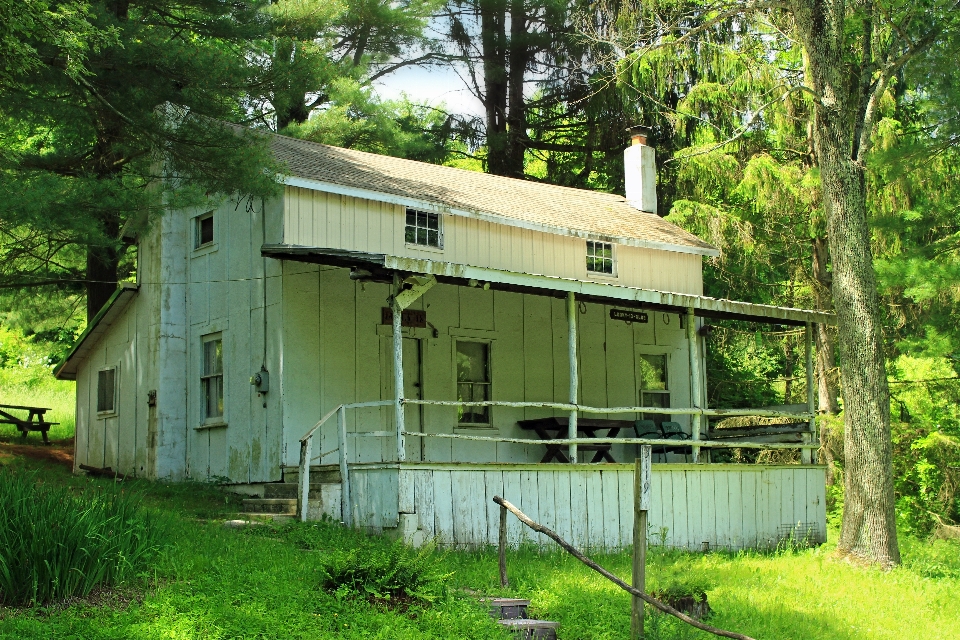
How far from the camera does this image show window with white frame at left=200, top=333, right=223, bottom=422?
15875mm

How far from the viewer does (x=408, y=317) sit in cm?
1546

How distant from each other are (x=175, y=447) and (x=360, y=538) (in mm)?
6217

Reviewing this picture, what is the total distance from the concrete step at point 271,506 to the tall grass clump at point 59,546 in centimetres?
412

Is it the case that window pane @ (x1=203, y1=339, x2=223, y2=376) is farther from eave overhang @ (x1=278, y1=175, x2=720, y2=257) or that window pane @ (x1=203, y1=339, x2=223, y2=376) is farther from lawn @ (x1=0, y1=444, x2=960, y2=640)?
eave overhang @ (x1=278, y1=175, x2=720, y2=257)

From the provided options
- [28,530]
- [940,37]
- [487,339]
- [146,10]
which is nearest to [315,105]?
[146,10]

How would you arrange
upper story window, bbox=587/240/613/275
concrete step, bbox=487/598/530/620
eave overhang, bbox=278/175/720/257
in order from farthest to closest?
upper story window, bbox=587/240/613/275 < eave overhang, bbox=278/175/720/257 < concrete step, bbox=487/598/530/620

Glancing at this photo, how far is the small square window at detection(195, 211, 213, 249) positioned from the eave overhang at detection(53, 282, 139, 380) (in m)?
1.58

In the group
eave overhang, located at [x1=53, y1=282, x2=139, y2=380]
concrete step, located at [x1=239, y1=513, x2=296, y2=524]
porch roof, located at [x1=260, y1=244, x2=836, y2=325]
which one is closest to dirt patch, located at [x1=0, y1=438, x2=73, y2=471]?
eave overhang, located at [x1=53, y1=282, x2=139, y2=380]

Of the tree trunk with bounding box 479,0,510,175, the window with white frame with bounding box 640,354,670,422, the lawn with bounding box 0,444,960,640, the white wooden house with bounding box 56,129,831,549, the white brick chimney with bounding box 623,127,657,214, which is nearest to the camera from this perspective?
the lawn with bounding box 0,444,960,640

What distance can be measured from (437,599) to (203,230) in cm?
1025

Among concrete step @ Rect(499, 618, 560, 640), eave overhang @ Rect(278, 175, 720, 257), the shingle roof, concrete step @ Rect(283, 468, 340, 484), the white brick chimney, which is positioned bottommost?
concrete step @ Rect(499, 618, 560, 640)

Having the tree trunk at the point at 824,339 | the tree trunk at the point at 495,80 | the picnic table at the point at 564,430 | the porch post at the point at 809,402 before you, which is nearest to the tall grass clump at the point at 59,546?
the picnic table at the point at 564,430

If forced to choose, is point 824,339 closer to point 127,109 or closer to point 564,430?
point 564,430

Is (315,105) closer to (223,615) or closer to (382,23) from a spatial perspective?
(382,23)
